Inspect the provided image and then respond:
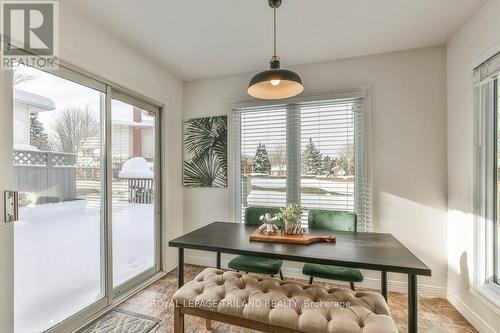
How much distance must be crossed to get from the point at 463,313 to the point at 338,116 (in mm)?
2225

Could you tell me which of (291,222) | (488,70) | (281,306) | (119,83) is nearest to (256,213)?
(291,222)

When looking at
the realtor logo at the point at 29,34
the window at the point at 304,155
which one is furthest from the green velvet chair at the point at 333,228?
the realtor logo at the point at 29,34

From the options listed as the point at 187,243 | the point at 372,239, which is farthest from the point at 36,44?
the point at 372,239

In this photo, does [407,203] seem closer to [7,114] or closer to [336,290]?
[336,290]

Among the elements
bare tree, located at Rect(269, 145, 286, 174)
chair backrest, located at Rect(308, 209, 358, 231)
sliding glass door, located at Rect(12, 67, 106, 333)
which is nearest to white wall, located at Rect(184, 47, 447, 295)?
chair backrest, located at Rect(308, 209, 358, 231)

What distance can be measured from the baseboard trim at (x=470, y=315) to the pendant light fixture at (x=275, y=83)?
2.37 metres

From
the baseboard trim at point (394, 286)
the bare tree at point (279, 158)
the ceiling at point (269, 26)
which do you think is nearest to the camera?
the ceiling at point (269, 26)

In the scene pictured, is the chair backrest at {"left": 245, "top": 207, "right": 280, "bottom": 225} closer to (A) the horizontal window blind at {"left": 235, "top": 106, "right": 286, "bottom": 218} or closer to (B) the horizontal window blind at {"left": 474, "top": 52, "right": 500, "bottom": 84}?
(A) the horizontal window blind at {"left": 235, "top": 106, "right": 286, "bottom": 218}

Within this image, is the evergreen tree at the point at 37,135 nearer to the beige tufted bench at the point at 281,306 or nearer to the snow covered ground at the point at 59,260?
the snow covered ground at the point at 59,260

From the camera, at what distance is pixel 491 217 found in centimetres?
204

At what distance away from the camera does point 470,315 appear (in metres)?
2.12

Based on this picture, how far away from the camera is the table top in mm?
1434

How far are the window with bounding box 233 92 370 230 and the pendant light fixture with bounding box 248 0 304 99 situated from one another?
1.00 metres

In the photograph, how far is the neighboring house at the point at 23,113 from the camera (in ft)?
5.68
